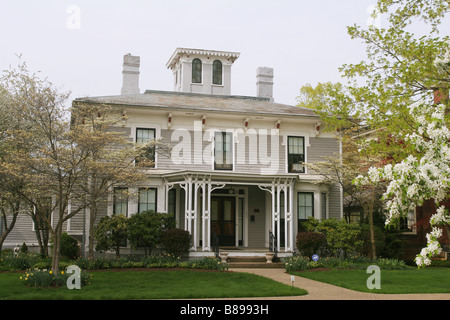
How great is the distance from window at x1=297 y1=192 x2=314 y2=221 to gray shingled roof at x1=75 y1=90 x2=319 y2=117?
339 cm

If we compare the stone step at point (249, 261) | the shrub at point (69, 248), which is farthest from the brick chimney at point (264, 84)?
the shrub at point (69, 248)

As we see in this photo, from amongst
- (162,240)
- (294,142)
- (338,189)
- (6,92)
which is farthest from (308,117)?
(6,92)

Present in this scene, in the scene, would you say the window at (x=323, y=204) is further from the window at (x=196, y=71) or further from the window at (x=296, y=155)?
the window at (x=196, y=71)

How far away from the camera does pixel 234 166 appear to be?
70.6ft

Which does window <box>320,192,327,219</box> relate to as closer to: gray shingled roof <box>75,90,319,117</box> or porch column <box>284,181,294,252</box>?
porch column <box>284,181,294,252</box>

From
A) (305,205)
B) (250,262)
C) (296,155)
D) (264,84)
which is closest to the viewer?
(250,262)

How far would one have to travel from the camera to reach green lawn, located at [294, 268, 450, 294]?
12977 mm

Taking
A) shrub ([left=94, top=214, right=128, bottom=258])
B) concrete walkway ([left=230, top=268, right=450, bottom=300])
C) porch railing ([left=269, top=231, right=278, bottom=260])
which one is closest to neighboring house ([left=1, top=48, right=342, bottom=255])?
porch railing ([left=269, top=231, right=278, bottom=260])

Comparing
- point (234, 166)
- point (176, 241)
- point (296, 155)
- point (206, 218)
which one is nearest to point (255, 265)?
point (206, 218)

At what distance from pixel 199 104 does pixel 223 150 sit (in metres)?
2.22

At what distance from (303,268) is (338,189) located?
6207 mm

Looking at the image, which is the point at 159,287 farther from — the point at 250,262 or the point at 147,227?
the point at 250,262
